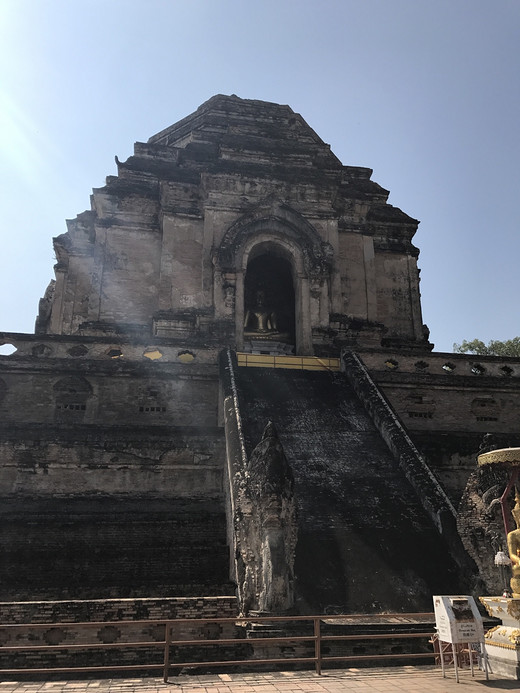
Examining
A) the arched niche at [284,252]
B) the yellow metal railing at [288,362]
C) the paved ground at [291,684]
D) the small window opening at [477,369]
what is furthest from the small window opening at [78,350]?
the small window opening at [477,369]

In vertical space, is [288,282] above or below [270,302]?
above

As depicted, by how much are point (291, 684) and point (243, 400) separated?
8.91 metres

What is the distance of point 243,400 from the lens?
51.0 feet

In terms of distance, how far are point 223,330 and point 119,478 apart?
7.59 meters

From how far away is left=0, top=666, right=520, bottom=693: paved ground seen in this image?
22.2 ft

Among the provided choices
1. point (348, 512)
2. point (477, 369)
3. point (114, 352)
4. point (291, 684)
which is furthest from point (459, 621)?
point (477, 369)

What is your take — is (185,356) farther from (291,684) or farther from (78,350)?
(291,684)

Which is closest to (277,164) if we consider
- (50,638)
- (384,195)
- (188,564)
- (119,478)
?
(384,195)

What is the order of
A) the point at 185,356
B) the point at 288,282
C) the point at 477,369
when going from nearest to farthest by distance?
1. the point at 185,356
2. the point at 477,369
3. the point at 288,282

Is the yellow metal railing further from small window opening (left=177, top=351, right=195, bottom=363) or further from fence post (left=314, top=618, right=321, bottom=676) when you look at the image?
fence post (left=314, top=618, right=321, bottom=676)

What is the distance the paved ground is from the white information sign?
0.47 m

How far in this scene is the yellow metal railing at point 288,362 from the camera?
18656mm

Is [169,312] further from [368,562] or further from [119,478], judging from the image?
[368,562]

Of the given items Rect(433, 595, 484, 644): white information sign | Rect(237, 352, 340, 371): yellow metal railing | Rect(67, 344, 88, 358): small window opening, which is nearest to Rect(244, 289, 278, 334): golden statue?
Rect(237, 352, 340, 371): yellow metal railing
